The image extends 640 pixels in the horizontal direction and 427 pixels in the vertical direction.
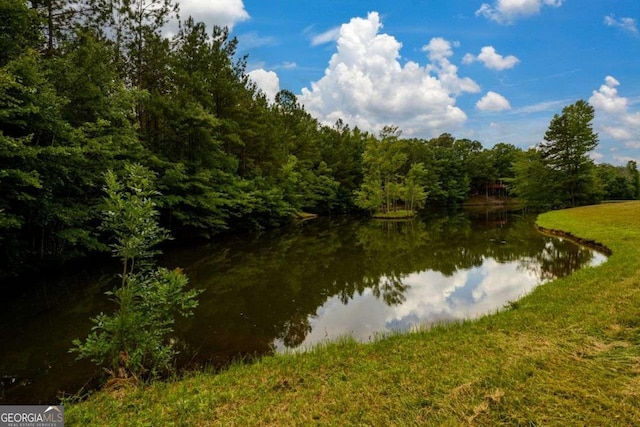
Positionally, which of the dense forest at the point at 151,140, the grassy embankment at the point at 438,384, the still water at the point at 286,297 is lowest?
the still water at the point at 286,297

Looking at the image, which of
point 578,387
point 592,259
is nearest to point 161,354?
point 578,387

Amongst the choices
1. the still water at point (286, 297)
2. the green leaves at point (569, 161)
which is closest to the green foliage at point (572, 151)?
the green leaves at point (569, 161)

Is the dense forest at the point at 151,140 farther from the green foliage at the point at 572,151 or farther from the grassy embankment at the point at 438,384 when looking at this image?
the grassy embankment at the point at 438,384

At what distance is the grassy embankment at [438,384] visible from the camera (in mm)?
3402

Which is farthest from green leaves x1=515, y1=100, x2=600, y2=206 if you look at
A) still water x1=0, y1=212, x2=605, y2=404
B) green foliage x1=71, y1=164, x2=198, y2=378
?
green foliage x1=71, y1=164, x2=198, y2=378

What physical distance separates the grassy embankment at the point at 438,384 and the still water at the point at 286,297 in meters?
1.55

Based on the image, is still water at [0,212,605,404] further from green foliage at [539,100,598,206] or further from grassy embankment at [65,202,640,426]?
green foliage at [539,100,598,206]

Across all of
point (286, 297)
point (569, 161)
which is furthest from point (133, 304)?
point (569, 161)

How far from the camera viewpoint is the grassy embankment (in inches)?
134

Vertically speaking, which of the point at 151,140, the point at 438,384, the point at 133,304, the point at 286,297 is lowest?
the point at 286,297

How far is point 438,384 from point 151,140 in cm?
2062

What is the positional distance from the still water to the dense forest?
2.94 metres

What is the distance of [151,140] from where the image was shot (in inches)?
784

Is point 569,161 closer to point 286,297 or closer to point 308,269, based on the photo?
point 308,269
